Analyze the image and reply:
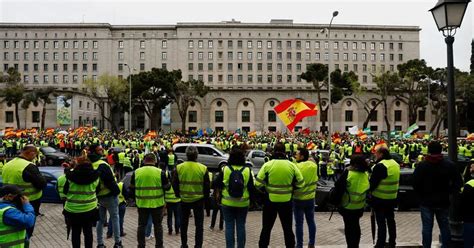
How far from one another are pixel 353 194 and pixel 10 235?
492 centimetres

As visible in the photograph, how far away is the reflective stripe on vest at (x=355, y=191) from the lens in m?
6.57

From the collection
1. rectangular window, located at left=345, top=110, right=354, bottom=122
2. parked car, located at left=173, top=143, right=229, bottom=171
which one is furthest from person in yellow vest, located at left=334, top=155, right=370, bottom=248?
rectangular window, located at left=345, top=110, right=354, bottom=122

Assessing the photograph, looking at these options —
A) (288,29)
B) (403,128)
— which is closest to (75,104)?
(288,29)

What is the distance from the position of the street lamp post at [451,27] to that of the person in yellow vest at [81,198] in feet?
19.5

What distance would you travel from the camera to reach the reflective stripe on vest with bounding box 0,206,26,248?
4297mm

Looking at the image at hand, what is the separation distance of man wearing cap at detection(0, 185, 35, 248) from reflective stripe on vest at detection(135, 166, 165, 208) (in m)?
2.52

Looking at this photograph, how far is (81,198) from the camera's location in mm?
6473

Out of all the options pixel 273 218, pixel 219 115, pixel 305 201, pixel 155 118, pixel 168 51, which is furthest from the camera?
pixel 168 51

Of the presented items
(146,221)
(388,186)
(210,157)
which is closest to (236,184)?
(146,221)

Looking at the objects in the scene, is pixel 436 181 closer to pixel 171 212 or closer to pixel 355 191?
pixel 355 191

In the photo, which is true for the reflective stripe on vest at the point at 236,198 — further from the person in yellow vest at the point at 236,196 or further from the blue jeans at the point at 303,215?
the blue jeans at the point at 303,215

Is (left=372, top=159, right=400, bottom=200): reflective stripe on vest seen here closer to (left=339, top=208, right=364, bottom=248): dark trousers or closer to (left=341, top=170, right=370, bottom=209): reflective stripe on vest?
(left=341, top=170, right=370, bottom=209): reflective stripe on vest

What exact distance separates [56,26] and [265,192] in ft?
307

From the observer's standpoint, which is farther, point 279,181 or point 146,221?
point 146,221
